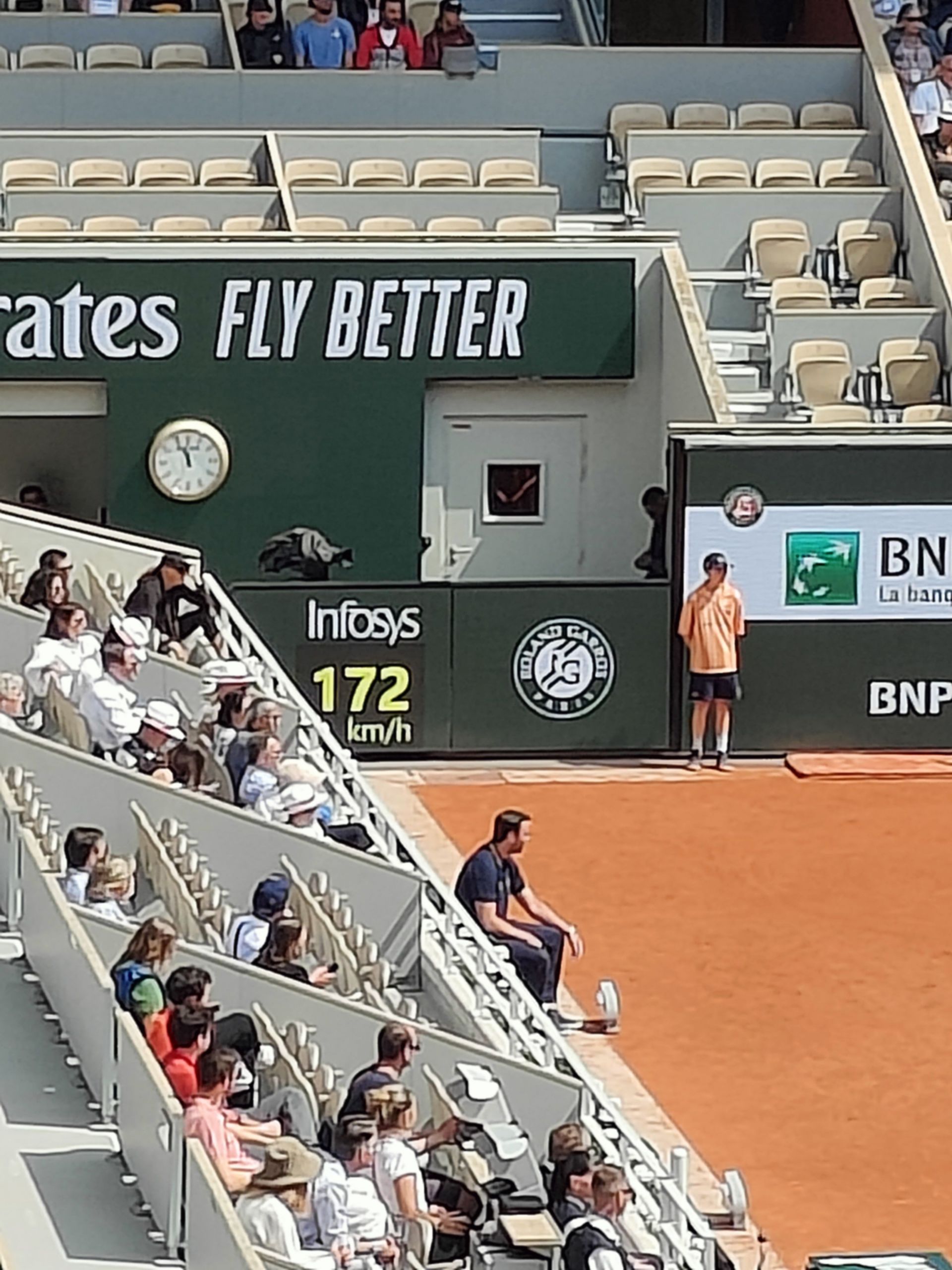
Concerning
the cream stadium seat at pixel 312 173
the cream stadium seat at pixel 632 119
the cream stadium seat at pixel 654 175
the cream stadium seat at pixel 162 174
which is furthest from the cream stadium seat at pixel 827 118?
the cream stadium seat at pixel 162 174

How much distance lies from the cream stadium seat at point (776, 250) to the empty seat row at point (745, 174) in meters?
0.47

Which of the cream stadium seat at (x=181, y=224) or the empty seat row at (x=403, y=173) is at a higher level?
the empty seat row at (x=403, y=173)

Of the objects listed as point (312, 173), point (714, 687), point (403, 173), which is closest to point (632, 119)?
point (403, 173)

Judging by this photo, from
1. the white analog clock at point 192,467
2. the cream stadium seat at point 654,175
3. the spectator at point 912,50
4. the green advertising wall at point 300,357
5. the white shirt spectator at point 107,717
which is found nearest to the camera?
the white shirt spectator at point 107,717

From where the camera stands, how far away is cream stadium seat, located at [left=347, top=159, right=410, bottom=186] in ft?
84.1

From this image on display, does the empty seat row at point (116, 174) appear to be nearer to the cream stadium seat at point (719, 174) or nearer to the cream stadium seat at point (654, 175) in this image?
the cream stadium seat at point (654, 175)

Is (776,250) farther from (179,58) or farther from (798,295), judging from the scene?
(179,58)

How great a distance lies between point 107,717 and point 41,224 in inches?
355

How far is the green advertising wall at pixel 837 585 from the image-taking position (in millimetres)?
22219

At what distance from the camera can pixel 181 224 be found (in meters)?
24.6

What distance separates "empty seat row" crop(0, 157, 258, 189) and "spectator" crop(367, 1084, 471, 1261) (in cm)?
1488

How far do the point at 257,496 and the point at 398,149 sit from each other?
380 cm

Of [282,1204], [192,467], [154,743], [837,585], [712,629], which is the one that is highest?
[192,467]

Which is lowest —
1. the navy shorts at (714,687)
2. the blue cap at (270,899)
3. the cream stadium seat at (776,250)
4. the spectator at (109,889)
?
the blue cap at (270,899)
